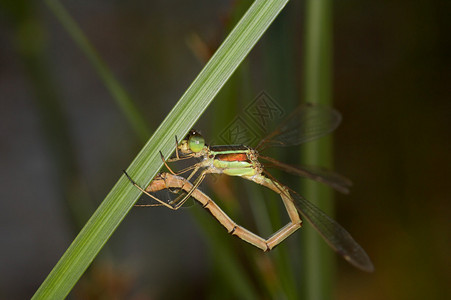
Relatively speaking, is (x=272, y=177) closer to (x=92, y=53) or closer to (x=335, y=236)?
(x=335, y=236)

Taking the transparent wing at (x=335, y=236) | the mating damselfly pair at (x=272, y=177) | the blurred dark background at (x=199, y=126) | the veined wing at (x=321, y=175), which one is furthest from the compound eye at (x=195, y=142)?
the blurred dark background at (x=199, y=126)

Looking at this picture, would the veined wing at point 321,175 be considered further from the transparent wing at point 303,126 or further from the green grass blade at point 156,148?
the green grass blade at point 156,148

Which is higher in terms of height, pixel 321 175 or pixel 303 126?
pixel 303 126

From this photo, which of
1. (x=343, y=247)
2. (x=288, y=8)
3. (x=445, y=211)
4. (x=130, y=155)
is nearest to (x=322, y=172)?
(x=343, y=247)

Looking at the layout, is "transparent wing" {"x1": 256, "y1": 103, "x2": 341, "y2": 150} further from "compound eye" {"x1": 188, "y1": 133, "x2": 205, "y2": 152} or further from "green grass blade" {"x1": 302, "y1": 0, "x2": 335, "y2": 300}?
"compound eye" {"x1": 188, "y1": 133, "x2": 205, "y2": 152}

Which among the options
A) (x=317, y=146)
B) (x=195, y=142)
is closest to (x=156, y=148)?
(x=195, y=142)

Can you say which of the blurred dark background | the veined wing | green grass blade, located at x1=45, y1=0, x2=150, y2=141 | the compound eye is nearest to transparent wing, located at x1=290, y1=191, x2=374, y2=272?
the veined wing

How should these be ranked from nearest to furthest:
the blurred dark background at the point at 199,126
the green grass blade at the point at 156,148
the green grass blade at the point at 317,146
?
the green grass blade at the point at 156,148, the green grass blade at the point at 317,146, the blurred dark background at the point at 199,126
